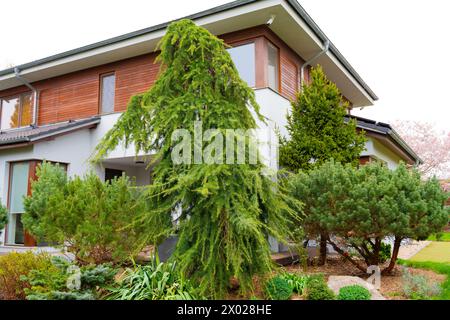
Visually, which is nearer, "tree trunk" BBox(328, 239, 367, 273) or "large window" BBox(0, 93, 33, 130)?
"tree trunk" BBox(328, 239, 367, 273)

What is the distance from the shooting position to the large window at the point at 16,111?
1602 centimetres

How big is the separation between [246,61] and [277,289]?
23.4 feet

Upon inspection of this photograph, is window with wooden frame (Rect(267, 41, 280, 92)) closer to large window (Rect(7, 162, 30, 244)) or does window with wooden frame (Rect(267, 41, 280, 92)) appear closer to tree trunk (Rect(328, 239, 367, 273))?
tree trunk (Rect(328, 239, 367, 273))

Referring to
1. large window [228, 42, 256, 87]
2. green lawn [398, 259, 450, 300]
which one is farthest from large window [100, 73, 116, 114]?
green lawn [398, 259, 450, 300]

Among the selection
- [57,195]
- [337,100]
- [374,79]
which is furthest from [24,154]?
[374,79]

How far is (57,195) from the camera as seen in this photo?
658 centimetres

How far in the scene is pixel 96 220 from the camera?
21.2ft

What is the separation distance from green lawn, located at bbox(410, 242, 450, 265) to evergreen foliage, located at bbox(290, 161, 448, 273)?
3594mm

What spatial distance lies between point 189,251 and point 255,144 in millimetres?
2007

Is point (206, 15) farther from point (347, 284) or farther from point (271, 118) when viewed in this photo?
point (347, 284)

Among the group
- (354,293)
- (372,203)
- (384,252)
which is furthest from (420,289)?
(384,252)

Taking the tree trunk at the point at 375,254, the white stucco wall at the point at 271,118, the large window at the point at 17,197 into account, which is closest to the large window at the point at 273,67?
the white stucco wall at the point at 271,118

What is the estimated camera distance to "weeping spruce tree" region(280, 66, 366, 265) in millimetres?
9505

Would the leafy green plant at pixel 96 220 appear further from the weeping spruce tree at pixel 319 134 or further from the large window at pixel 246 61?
the large window at pixel 246 61
